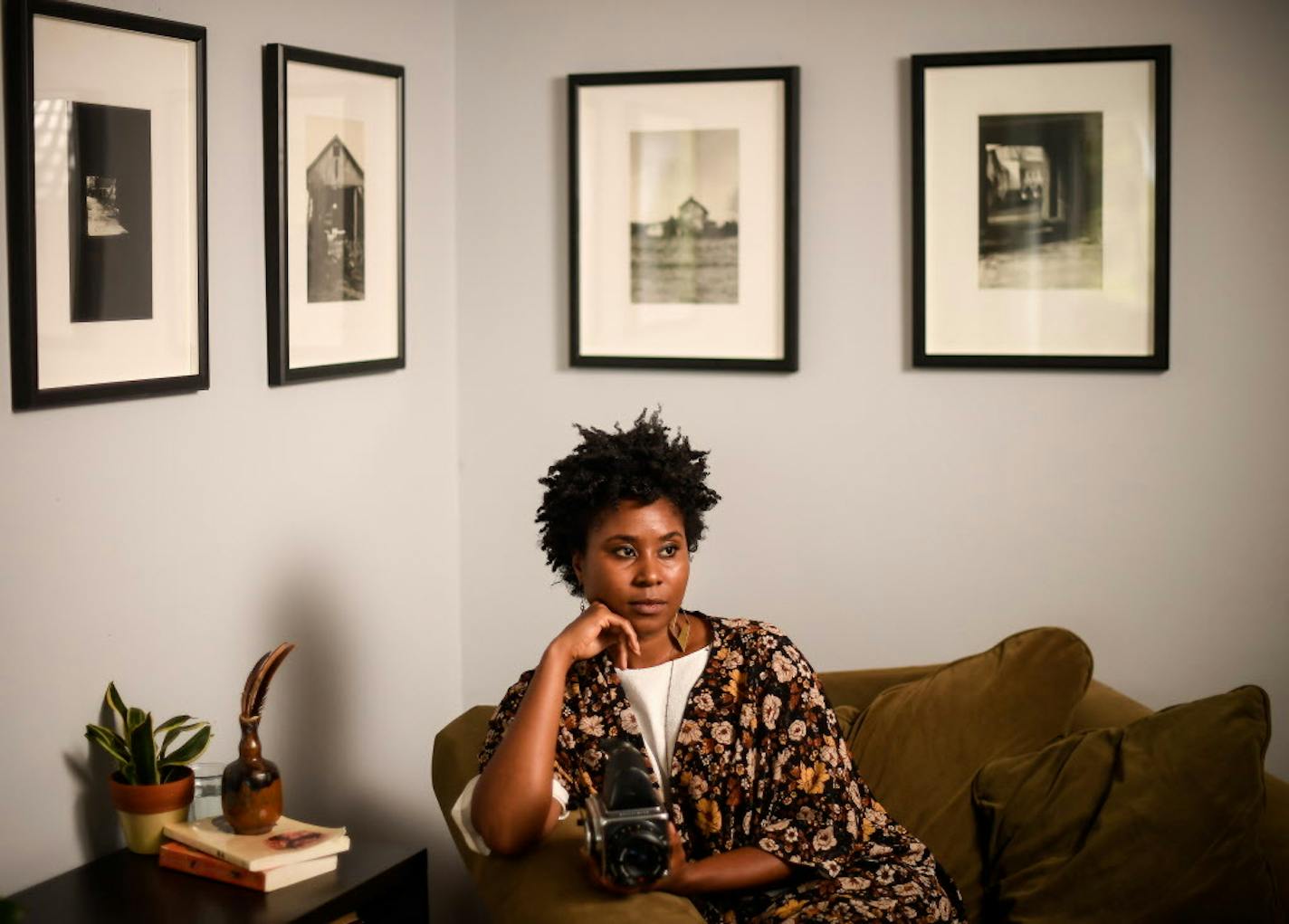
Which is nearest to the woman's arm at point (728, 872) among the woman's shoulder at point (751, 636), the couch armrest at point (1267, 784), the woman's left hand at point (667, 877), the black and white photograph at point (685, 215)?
the woman's left hand at point (667, 877)

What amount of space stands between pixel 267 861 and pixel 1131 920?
122cm

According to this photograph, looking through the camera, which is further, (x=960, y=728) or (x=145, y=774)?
(x=960, y=728)

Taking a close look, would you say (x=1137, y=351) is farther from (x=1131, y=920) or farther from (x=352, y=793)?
(x=352, y=793)

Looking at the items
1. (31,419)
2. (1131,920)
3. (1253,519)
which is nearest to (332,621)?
(31,419)

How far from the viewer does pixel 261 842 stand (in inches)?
85.9

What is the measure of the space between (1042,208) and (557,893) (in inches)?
65.5

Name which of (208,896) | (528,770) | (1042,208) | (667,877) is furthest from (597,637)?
(1042,208)

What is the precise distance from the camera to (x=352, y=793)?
116 inches

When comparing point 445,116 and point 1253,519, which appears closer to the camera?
point 1253,519

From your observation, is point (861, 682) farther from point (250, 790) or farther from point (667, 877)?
point (250, 790)

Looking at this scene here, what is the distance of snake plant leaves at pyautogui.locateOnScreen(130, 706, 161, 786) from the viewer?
2.18 meters

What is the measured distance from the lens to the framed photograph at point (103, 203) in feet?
6.69

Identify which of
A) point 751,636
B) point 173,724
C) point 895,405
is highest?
point 895,405

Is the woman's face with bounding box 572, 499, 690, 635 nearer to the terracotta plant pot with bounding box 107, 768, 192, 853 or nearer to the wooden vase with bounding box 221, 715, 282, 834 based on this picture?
the wooden vase with bounding box 221, 715, 282, 834
